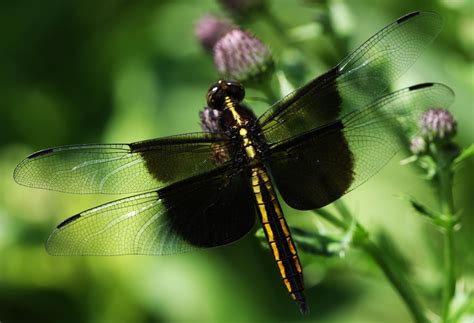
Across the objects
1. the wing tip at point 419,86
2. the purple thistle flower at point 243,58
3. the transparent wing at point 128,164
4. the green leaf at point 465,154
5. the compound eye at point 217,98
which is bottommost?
the green leaf at point 465,154

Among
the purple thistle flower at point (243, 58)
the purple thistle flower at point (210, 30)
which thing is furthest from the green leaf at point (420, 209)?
the purple thistle flower at point (210, 30)

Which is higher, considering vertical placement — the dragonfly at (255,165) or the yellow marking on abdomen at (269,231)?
the dragonfly at (255,165)

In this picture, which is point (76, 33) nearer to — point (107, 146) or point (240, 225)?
point (107, 146)

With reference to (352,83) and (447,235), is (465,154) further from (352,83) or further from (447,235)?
(352,83)

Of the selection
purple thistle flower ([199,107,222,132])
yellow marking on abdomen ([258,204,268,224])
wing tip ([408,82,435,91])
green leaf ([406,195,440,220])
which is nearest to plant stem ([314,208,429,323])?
green leaf ([406,195,440,220])

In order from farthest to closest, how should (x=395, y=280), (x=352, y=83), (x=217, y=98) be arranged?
(x=217, y=98), (x=352, y=83), (x=395, y=280)

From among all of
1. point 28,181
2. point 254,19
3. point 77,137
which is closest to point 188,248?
point 28,181

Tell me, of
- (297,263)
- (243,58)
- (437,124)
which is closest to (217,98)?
(243,58)

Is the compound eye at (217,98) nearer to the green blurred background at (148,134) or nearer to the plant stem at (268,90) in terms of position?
the plant stem at (268,90)
